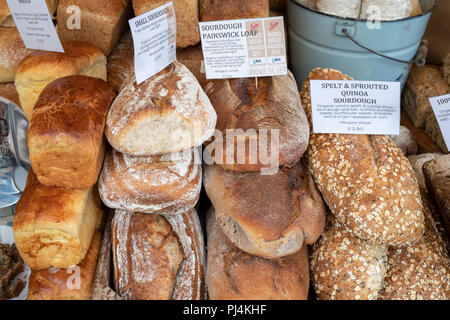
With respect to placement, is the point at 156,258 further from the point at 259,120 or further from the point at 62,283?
the point at 259,120

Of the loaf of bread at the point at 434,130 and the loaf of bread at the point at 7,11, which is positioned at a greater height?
the loaf of bread at the point at 7,11

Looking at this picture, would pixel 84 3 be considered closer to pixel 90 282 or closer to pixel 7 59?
pixel 7 59

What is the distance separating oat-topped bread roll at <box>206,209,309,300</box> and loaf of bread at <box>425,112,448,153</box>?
1.20 m

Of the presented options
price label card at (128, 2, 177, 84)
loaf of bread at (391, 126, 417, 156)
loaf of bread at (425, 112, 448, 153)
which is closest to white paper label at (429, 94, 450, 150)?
loaf of bread at (391, 126, 417, 156)

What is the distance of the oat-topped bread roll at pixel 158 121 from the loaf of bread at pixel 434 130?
56.2 inches

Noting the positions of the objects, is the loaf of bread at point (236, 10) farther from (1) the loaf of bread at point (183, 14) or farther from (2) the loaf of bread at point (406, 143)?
(2) the loaf of bread at point (406, 143)

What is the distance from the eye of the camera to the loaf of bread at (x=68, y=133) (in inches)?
48.8

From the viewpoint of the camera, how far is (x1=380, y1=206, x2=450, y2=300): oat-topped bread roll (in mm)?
1353

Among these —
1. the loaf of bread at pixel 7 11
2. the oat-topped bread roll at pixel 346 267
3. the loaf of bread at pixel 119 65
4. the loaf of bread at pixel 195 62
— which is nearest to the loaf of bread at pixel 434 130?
the oat-topped bread roll at pixel 346 267

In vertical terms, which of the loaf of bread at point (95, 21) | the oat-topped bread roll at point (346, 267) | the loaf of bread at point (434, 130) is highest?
the loaf of bread at point (95, 21)

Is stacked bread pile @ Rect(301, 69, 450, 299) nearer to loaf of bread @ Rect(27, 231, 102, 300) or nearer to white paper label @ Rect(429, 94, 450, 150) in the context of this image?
white paper label @ Rect(429, 94, 450, 150)

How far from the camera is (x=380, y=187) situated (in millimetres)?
1346

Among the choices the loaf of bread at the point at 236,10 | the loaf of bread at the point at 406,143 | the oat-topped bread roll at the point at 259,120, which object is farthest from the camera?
the loaf of bread at the point at 406,143
